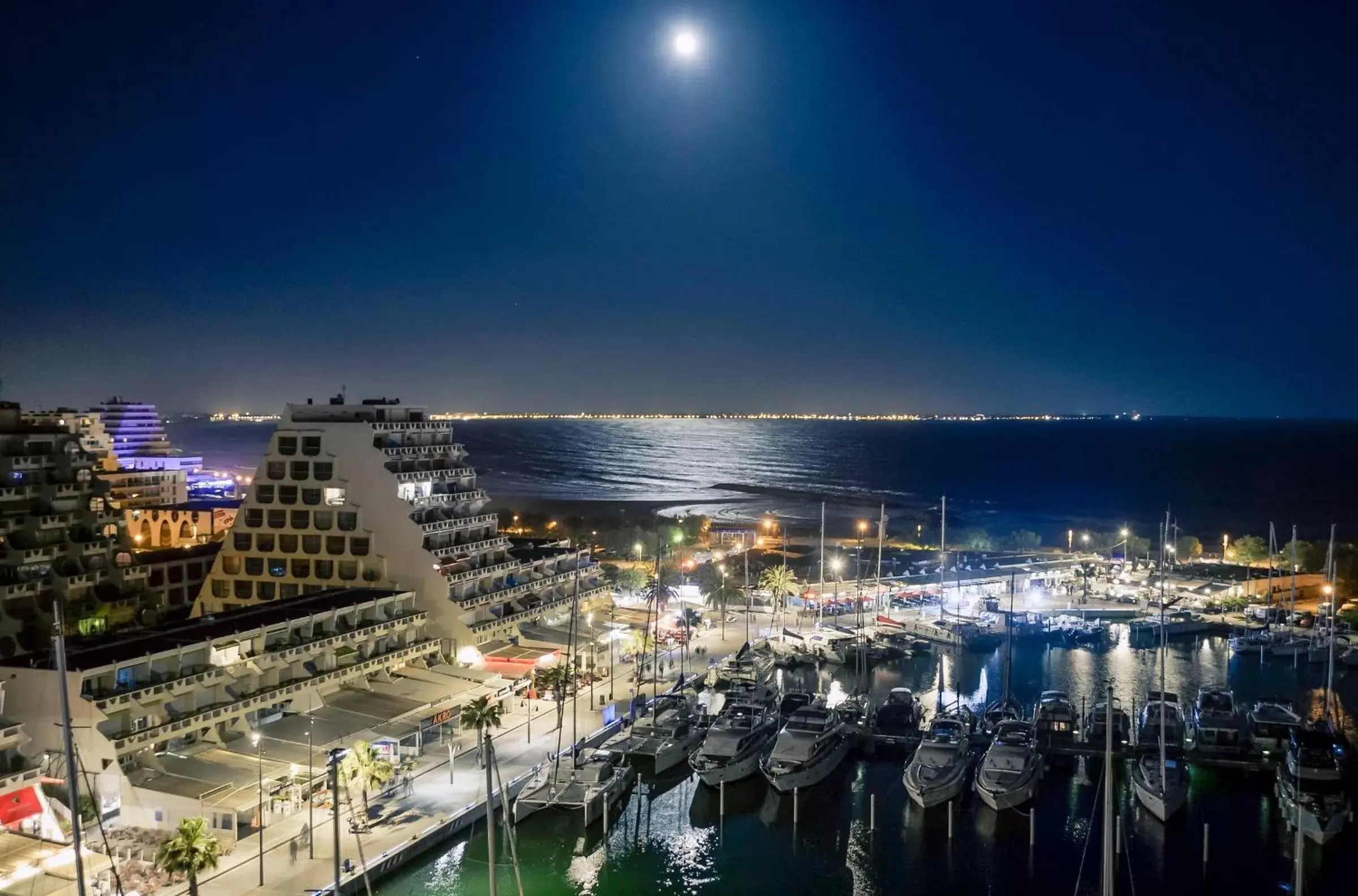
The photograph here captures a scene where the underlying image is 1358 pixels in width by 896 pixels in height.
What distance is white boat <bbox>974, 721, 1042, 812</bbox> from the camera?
38.7m

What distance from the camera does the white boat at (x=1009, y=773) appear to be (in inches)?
1524

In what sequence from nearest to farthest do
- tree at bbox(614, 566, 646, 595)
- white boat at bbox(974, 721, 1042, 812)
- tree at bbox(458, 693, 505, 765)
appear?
1. white boat at bbox(974, 721, 1042, 812)
2. tree at bbox(458, 693, 505, 765)
3. tree at bbox(614, 566, 646, 595)

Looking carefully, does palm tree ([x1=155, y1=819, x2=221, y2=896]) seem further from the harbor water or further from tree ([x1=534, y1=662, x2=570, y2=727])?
tree ([x1=534, y1=662, x2=570, y2=727])

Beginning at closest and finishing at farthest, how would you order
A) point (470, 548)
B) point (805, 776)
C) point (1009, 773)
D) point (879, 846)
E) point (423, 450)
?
point (879, 846)
point (1009, 773)
point (805, 776)
point (470, 548)
point (423, 450)

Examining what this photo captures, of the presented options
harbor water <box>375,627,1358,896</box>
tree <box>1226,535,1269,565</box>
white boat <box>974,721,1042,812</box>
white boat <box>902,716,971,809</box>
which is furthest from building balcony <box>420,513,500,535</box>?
tree <box>1226,535,1269,565</box>

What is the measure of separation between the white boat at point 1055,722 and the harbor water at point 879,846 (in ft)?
5.10

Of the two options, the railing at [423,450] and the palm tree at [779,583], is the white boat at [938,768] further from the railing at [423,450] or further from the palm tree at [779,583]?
Answer: the palm tree at [779,583]

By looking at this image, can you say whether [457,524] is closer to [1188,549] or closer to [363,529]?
[363,529]

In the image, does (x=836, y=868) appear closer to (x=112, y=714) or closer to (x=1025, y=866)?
(x=1025, y=866)

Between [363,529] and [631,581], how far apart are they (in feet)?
96.5

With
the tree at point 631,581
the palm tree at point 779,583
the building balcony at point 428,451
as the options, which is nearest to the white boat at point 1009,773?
the building balcony at point 428,451

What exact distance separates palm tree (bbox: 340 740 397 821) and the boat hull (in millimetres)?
15657

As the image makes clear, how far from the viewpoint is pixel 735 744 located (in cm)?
4275

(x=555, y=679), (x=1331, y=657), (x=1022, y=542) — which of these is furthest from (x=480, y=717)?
(x=1022, y=542)
